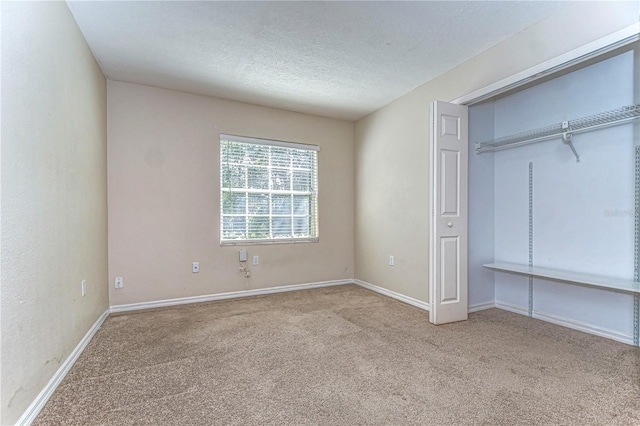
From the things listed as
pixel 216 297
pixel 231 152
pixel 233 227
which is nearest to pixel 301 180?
pixel 231 152

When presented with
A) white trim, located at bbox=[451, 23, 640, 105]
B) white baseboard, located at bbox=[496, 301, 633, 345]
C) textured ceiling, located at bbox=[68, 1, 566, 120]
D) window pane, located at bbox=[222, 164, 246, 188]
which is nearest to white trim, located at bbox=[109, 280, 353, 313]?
window pane, located at bbox=[222, 164, 246, 188]

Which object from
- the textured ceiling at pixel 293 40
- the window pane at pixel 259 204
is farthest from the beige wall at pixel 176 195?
the window pane at pixel 259 204

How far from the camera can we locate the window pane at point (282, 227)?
428 cm

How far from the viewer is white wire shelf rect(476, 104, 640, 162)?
2.46 meters

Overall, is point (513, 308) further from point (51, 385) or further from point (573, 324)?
point (51, 385)

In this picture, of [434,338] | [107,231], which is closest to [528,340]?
[434,338]

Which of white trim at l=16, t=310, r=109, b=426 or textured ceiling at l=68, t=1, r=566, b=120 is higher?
textured ceiling at l=68, t=1, r=566, b=120

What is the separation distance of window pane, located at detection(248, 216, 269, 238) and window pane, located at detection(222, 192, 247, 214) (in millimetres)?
178

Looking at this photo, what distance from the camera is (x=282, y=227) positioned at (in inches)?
170

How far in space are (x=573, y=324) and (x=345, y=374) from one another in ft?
7.48

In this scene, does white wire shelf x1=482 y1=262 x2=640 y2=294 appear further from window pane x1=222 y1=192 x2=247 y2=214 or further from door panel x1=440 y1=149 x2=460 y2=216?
window pane x1=222 y1=192 x2=247 y2=214

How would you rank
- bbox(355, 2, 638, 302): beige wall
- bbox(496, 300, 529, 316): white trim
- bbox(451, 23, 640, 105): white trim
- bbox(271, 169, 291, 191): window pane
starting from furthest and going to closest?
bbox(271, 169, 291, 191): window pane → bbox(496, 300, 529, 316): white trim → bbox(355, 2, 638, 302): beige wall → bbox(451, 23, 640, 105): white trim

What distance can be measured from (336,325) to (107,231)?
8.52 feet

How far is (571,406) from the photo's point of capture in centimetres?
166
